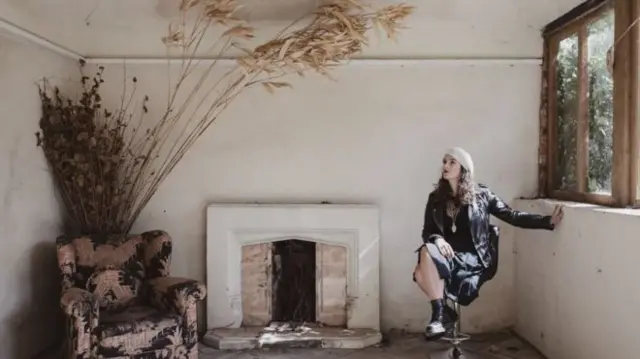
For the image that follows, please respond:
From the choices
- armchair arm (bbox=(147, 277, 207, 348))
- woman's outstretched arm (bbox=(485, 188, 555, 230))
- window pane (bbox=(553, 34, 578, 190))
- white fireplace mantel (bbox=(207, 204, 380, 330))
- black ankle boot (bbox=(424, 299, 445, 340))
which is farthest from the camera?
white fireplace mantel (bbox=(207, 204, 380, 330))

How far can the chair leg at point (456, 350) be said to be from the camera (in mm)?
3625

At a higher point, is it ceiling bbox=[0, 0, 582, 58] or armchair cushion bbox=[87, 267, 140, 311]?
ceiling bbox=[0, 0, 582, 58]

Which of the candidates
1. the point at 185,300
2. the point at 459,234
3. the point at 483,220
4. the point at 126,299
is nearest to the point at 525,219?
the point at 483,220

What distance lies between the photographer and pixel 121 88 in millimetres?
4434

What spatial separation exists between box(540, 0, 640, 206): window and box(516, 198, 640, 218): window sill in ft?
0.23

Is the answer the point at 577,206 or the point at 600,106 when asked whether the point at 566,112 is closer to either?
the point at 600,106

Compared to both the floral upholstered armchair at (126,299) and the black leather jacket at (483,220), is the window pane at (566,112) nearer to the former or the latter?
the black leather jacket at (483,220)

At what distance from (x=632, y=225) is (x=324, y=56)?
2.03m

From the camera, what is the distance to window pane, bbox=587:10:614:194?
339cm

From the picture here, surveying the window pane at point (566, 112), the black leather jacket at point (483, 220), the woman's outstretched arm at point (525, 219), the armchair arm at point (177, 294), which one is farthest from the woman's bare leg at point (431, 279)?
the armchair arm at point (177, 294)

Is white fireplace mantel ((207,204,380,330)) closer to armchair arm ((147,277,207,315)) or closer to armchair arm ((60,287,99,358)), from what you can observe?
armchair arm ((147,277,207,315))

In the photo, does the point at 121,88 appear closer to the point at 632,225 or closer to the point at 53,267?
the point at 53,267

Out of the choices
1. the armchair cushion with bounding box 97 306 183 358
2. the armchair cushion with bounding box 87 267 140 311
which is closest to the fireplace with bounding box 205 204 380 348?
the armchair cushion with bounding box 87 267 140 311

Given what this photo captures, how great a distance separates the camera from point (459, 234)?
361 cm
